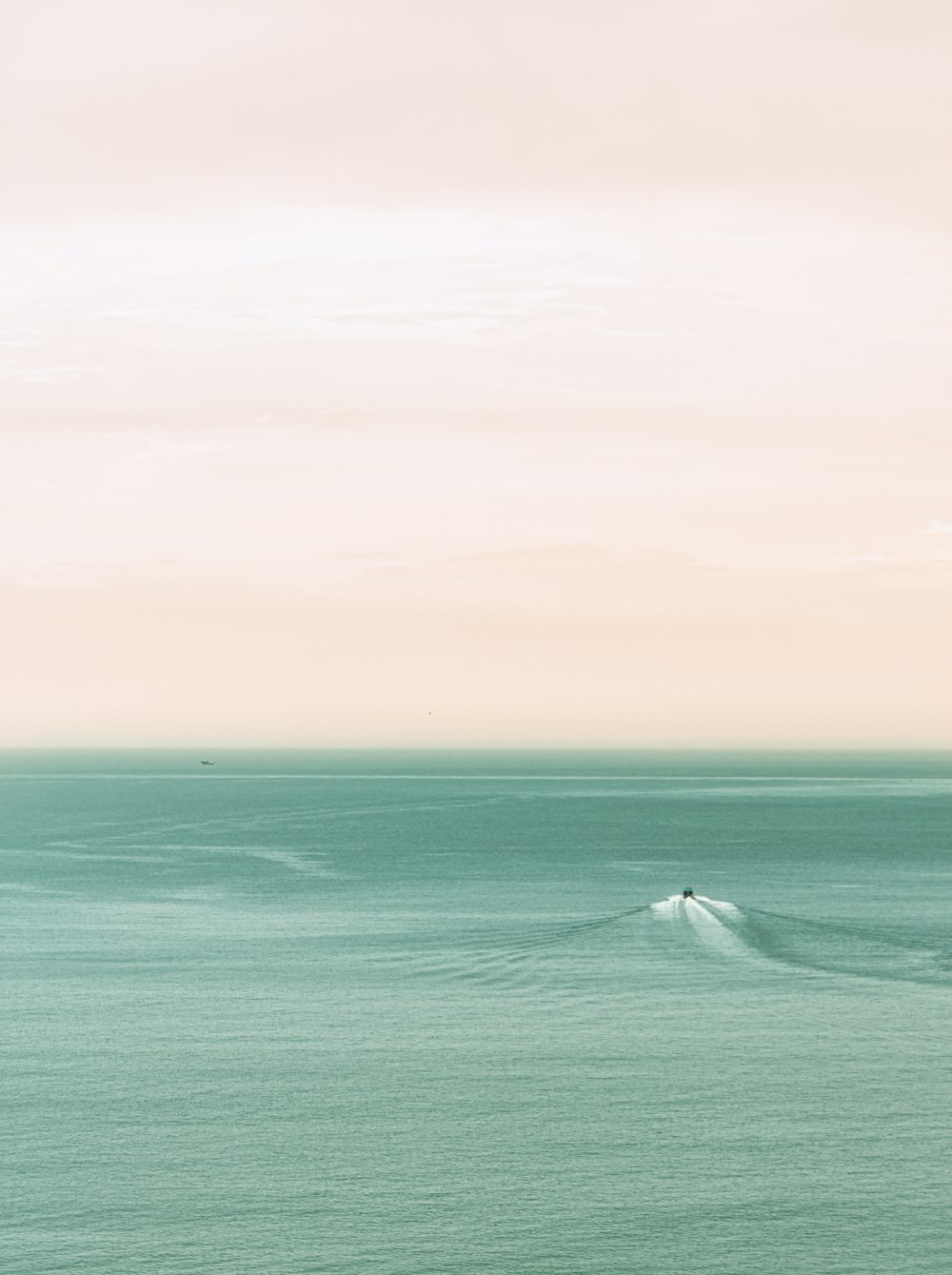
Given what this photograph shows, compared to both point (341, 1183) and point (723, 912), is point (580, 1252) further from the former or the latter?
point (723, 912)

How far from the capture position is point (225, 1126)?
197 ft

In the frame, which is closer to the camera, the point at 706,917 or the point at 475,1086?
the point at 475,1086

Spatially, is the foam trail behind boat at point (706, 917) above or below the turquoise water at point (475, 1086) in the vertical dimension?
above

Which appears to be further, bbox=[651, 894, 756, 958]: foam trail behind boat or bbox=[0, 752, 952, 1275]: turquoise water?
bbox=[651, 894, 756, 958]: foam trail behind boat

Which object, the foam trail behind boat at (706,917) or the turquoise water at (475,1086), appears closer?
the turquoise water at (475,1086)

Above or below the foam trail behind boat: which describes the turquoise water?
below

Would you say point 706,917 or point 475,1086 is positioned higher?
point 706,917

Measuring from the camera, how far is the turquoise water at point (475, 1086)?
5003 cm

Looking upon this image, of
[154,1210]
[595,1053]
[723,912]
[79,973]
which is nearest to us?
[154,1210]

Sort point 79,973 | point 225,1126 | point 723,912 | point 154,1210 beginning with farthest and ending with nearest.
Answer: point 723,912 < point 79,973 < point 225,1126 < point 154,1210

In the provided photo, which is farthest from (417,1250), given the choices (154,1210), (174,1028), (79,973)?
(79,973)

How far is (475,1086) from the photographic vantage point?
2594 inches

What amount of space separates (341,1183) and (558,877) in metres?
86.7

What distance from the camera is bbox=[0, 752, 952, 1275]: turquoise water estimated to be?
5003 cm
